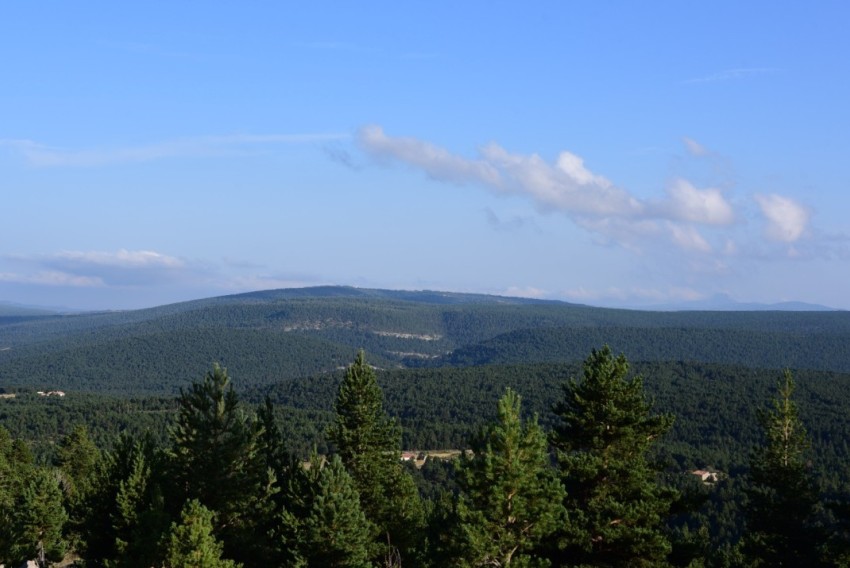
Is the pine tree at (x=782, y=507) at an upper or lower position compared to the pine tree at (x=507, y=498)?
lower

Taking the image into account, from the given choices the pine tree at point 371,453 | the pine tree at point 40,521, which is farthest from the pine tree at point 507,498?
the pine tree at point 40,521

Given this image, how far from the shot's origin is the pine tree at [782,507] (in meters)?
42.5

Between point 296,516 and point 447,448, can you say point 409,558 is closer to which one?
point 296,516

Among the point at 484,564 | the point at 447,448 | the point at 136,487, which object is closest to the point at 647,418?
the point at 484,564

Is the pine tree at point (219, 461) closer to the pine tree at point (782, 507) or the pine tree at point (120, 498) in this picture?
the pine tree at point (120, 498)

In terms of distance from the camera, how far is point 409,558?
1754 inches

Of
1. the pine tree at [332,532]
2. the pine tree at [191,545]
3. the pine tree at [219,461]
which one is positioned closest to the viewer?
the pine tree at [191,545]

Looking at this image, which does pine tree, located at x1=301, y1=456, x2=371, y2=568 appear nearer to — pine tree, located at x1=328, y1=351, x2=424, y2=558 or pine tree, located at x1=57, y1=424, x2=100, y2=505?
pine tree, located at x1=328, y1=351, x2=424, y2=558

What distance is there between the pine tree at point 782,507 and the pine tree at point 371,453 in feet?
63.5

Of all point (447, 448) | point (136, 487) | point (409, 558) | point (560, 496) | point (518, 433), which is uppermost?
point (518, 433)

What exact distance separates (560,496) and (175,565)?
16.7 meters

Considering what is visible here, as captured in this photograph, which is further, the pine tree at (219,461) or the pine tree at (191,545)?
the pine tree at (219,461)

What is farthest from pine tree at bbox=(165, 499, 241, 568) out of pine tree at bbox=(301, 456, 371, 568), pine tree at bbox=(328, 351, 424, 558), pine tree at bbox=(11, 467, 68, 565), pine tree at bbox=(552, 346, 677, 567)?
pine tree at bbox=(11, 467, 68, 565)

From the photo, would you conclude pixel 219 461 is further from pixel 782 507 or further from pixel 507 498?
pixel 782 507
